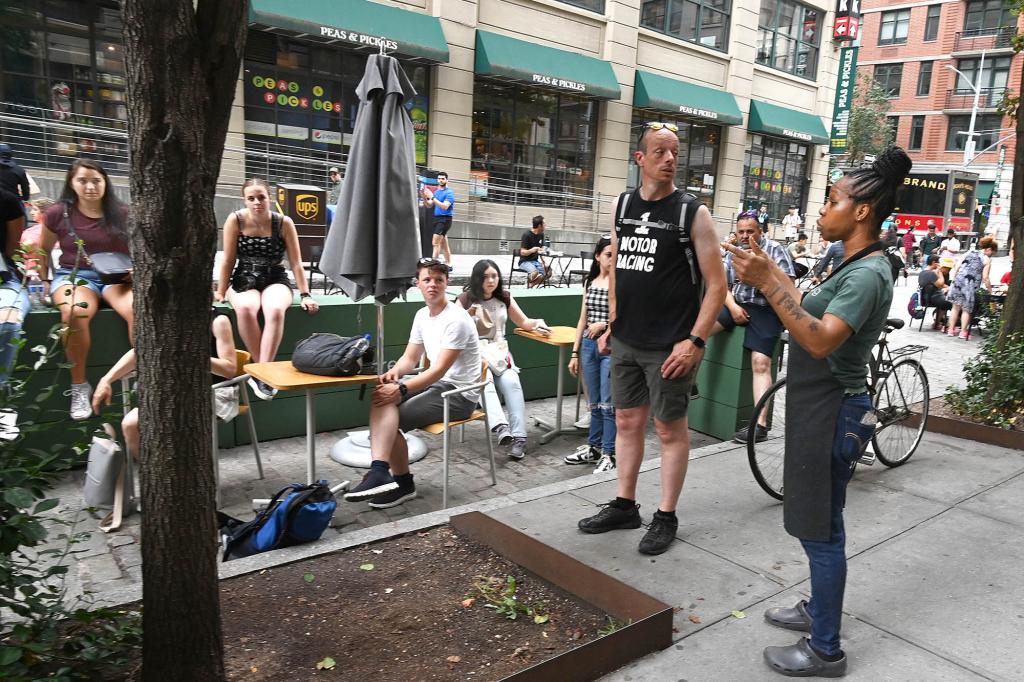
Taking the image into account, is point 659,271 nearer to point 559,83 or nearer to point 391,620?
point 391,620

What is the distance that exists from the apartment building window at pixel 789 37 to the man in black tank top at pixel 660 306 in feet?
89.3

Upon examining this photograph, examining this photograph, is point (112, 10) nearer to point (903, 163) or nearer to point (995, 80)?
point (903, 163)

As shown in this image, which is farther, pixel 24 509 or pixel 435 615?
pixel 435 615

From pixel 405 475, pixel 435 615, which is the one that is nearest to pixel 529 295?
pixel 405 475

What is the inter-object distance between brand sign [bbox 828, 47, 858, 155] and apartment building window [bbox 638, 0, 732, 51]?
7019 millimetres

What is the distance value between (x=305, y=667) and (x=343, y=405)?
12.7 ft

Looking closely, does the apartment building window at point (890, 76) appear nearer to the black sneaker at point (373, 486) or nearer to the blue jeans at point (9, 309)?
the black sneaker at point (373, 486)

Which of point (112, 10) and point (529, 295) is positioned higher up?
point (112, 10)

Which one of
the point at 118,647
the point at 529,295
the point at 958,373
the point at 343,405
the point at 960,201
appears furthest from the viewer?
the point at 960,201

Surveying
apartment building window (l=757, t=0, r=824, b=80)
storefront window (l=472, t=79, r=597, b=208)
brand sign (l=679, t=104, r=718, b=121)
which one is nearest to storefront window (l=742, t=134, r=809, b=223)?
apartment building window (l=757, t=0, r=824, b=80)

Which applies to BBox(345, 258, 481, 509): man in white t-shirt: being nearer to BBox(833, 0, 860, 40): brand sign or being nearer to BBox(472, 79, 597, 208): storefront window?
BBox(472, 79, 597, 208): storefront window

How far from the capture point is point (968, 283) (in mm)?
13219

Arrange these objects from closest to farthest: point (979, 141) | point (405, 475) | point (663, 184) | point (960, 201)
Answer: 1. point (663, 184)
2. point (405, 475)
3. point (960, 201)
4. point (979, 141)

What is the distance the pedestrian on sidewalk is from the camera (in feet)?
9.01
